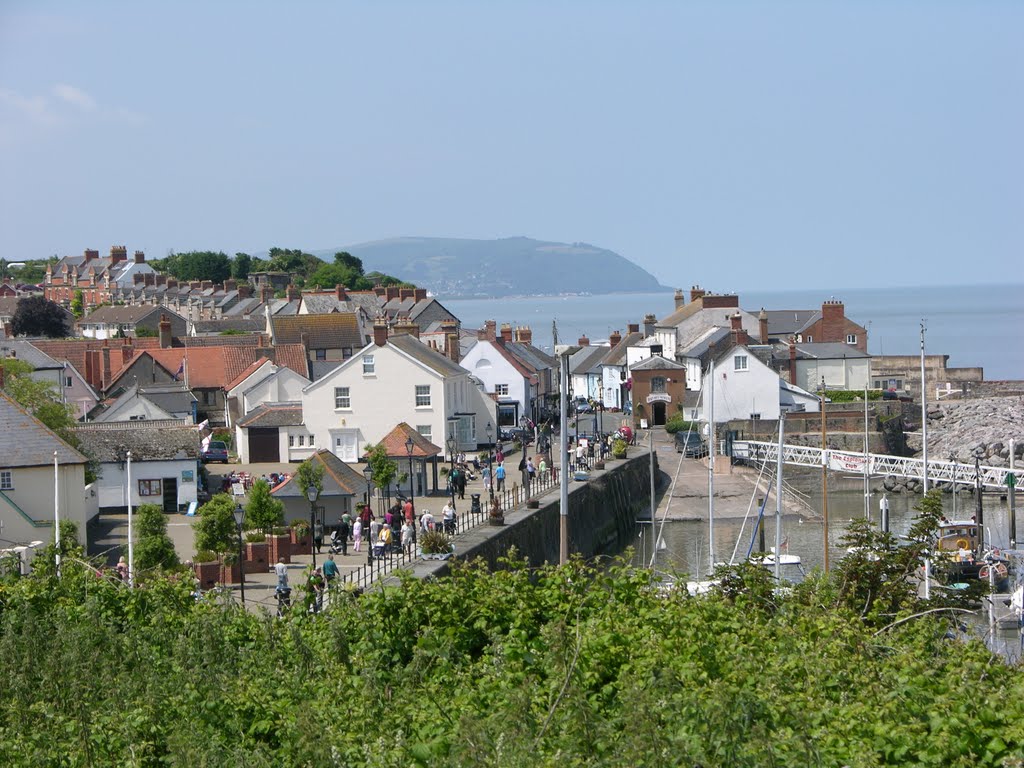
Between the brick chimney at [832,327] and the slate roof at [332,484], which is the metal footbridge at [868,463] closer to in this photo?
the slate roof at [332,484]

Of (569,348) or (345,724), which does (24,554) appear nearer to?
(569,348)

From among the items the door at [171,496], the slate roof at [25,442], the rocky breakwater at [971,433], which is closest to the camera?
the slate roof at [25,442]

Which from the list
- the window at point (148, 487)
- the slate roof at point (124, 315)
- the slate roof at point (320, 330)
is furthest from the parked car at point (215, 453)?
the slate roof at point (124, 315)

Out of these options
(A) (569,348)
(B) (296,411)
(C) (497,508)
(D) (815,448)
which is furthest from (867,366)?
(A) (569,348)

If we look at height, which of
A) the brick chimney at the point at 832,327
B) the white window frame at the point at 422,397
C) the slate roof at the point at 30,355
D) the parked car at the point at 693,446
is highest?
the brick chimney at the point at 832,327

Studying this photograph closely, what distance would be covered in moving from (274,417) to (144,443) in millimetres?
13749

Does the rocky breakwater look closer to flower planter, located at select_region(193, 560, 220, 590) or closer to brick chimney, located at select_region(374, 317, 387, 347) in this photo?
brick chimney, located at select_region(374, 317, 387, 347)

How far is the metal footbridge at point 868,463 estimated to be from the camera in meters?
55.3

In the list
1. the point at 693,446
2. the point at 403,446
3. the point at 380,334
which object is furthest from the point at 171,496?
the point at 693,446

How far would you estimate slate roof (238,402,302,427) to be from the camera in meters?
55.4

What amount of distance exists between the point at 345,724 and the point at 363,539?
21111 millimetres

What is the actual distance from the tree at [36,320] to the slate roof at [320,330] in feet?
134

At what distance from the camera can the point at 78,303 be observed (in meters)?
158

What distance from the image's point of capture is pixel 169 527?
3891 centimetres
